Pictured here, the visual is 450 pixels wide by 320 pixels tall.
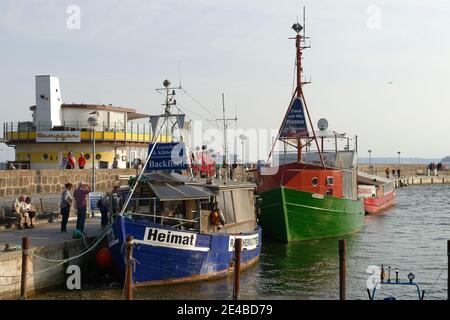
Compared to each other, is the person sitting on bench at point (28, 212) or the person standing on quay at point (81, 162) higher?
the person standing on quay at point (81, 162)

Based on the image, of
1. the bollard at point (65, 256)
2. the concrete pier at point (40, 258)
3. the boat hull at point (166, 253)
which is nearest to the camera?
the concrete pier at point (40, 258)

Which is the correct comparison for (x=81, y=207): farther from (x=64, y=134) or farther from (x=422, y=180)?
(x=422, y=180)

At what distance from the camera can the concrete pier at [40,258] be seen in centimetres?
1521

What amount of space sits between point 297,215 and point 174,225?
34.3 feet

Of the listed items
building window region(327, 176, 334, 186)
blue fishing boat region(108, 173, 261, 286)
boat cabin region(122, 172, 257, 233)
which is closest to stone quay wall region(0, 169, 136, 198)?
boat cabin region(122, 172, 257, 233)

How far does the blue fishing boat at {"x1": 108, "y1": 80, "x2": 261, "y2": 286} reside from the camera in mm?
16781

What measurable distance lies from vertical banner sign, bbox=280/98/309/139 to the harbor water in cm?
556

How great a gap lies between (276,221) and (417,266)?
7.27 meters

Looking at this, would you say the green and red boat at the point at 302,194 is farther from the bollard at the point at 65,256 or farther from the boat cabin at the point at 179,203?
the bollard at the point at 65,256

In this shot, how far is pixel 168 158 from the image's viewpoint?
18.9 m

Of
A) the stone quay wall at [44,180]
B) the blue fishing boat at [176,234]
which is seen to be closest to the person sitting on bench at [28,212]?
the stone quay wall at [44,180]

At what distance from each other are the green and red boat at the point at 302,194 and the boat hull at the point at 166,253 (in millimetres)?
8928
